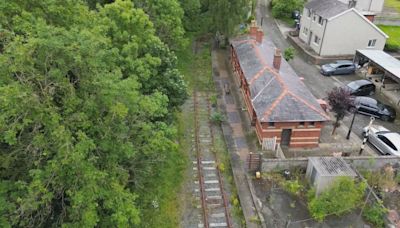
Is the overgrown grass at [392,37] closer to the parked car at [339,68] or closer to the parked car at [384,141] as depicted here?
the parked car at [339,68]

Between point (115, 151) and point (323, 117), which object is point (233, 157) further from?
point (115, 151)

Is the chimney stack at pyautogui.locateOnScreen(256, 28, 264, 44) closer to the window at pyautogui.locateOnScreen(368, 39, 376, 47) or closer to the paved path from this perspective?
the paved path

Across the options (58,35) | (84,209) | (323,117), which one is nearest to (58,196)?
(84,209)

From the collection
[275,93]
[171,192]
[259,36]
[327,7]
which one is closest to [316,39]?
[327,7]

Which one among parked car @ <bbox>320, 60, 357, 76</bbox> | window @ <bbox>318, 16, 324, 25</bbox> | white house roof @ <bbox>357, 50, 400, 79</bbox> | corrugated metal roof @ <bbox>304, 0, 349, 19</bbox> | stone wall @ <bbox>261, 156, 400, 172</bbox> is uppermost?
corrugated metal roof @ <bbox>304, 0, 349, 19</bbox>

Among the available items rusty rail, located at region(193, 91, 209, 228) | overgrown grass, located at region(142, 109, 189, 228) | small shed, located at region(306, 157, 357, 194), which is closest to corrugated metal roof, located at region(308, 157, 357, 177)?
small shed, located at region(306, 157, 357, 194)

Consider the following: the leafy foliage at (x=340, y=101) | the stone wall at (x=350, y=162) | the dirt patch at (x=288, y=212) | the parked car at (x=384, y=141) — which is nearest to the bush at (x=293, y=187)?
the dirt patch at (x=288, y=212)
